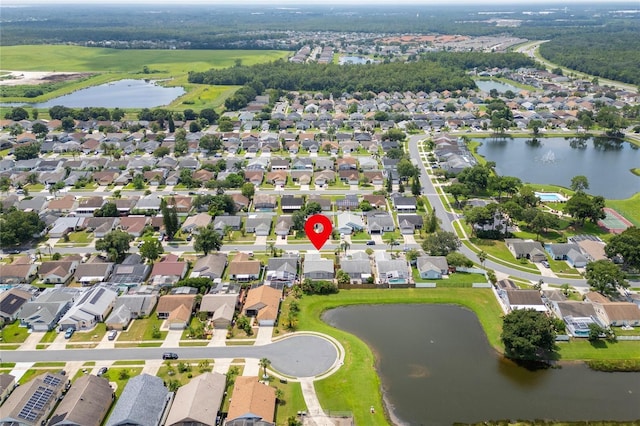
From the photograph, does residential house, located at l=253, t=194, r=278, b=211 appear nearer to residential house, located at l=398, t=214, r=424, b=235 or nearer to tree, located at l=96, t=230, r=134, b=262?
residential house, located at l=398, t=214, r=424, b=235

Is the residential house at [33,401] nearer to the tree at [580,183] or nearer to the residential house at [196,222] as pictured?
the residential house at [196,222]

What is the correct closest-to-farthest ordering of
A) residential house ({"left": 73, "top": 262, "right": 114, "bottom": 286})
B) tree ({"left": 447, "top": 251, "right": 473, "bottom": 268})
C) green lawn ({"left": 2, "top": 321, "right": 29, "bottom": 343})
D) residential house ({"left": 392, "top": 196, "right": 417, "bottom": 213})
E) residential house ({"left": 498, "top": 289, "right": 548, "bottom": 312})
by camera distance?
1. green lawn ({"left": 2, "top": 321, "right": 29, "bottom": 343})
2. residential house ({"left": 498, "top": 289, "right": 548, "bottom": 312})
3. residential house ({"left": 73, "top": 262, "right": 114, "bottom": 286})
4. tree ({"left": 447, "top": 251, "right": 473, "bottom": 268})
5. residential house ({"left": 392, "top": 196, "right": 417, "bottom": 213})

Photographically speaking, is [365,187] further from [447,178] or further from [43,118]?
[43,118]

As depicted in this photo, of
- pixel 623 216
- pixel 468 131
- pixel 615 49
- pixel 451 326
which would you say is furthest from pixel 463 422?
pixel 615 49

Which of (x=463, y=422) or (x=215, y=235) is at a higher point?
(x=215, y=235)

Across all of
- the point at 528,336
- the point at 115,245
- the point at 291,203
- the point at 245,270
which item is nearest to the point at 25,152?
the point at 115,245

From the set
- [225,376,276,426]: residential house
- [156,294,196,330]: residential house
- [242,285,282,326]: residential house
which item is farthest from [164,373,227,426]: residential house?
[156,294,196,330]: residential house
